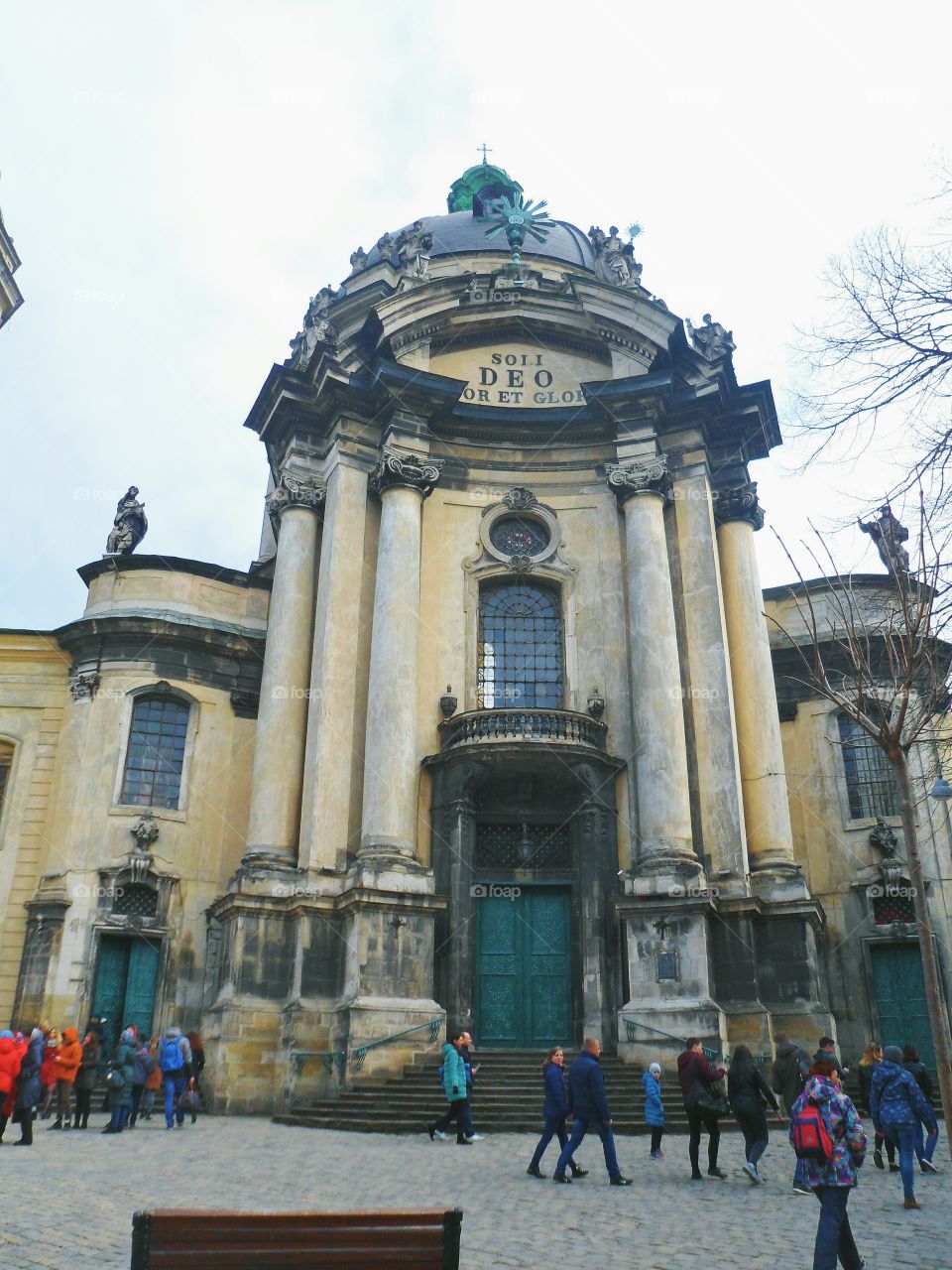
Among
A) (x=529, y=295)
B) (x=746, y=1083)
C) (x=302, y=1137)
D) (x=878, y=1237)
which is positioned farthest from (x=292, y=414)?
(x=878, y=1237)

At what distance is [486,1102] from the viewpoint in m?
16.7

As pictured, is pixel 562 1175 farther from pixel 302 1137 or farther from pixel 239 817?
pixel 239 817

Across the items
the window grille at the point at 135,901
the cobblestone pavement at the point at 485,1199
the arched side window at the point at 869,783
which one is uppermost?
the arched side window at the point at 869,783

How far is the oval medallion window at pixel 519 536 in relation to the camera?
83.8 feet

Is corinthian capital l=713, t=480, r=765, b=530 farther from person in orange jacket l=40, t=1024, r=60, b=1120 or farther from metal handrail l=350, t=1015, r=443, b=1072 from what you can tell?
person in orange jacket l=40, t=1024, r=60, b=1120

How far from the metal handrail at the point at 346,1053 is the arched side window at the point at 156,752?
7340 mm

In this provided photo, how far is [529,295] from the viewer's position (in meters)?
26.6

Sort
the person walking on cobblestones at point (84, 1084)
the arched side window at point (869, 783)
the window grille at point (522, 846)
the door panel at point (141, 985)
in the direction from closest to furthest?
the person walking on cobblestones at point (84, 1084) < the door panel at point (141, 985) < the window grille at point (522, 846) < the arched side window at point (869, 783)

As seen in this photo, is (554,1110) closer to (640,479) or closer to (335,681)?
(335,681)

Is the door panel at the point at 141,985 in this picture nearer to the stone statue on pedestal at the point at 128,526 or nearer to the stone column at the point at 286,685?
the stone column at the point at 286,685

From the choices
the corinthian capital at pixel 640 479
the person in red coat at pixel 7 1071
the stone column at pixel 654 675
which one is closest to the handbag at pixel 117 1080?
the person in red coat at pixel 7 1071

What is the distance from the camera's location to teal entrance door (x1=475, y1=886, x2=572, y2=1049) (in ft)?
69.1

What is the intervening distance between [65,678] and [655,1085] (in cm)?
1763

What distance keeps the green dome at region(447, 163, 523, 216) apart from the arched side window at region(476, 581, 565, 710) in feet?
82.2
